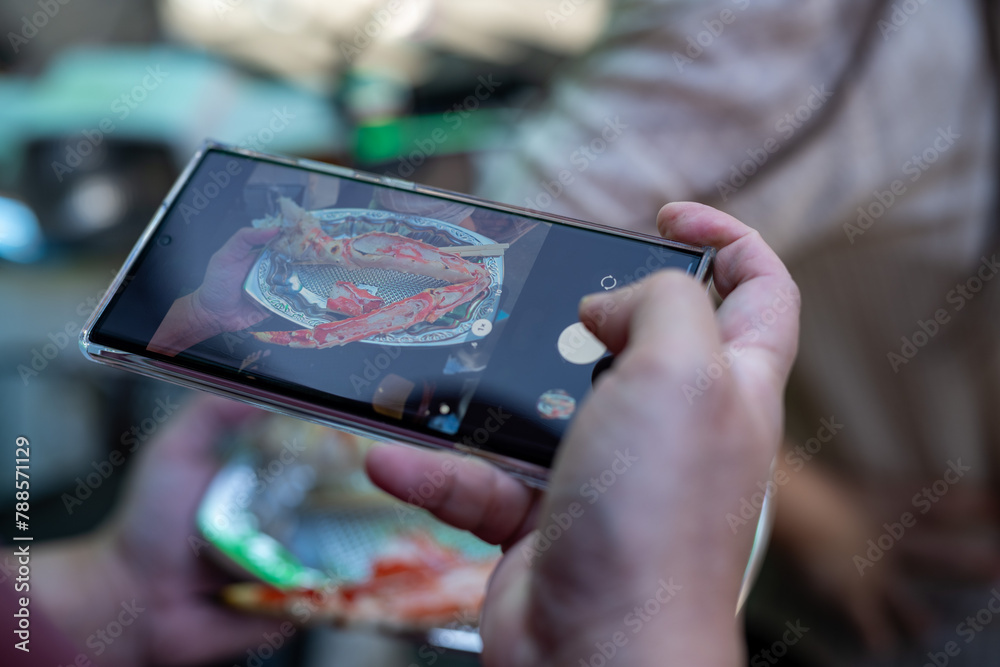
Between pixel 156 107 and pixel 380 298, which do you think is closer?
pixel 380 298

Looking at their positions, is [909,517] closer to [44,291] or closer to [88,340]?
[88,340]

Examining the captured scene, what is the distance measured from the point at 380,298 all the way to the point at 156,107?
61cm

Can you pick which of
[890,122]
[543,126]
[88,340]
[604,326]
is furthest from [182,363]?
[890,122]

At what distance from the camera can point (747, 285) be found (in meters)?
0.38

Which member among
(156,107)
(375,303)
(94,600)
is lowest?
(94,600)

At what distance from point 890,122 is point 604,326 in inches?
16.8

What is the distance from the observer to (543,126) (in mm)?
730

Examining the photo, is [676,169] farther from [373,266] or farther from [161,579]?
[161,579]

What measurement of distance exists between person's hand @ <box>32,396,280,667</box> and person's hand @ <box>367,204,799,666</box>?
0.41 m

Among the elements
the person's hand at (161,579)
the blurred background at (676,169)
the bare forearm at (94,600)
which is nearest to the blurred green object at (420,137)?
the blurred background at (676,169)

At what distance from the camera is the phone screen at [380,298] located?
38 cm

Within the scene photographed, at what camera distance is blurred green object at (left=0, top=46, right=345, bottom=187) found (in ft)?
2.62

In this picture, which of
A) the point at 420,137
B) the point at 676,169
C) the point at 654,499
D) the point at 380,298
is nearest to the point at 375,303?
the point at 380,298

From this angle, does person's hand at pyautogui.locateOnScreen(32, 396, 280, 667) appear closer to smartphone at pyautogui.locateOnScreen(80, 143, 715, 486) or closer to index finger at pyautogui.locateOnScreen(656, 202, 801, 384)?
smartphone at pyautogui.locateOnScreen(80, 143, 715, 486)
